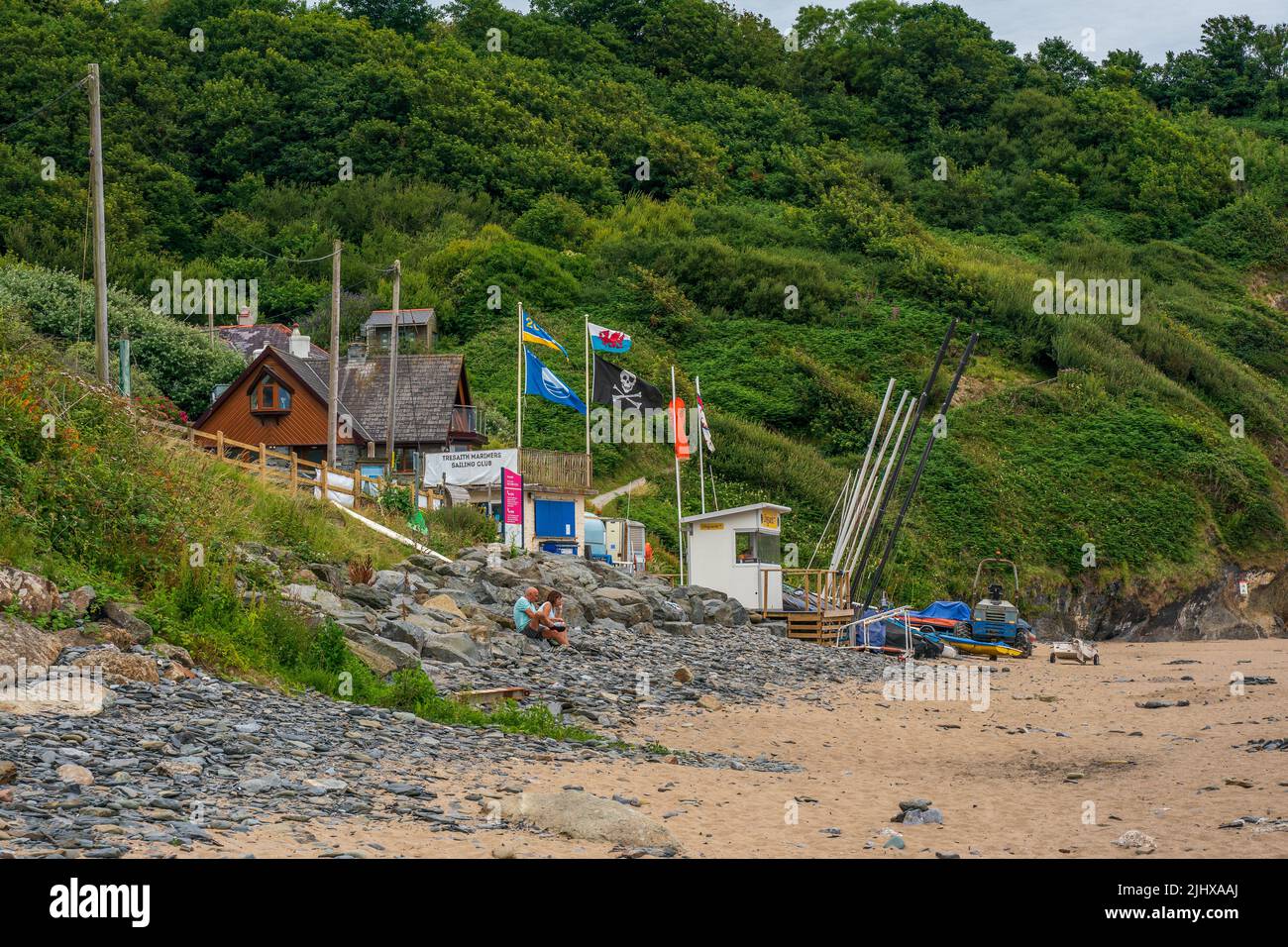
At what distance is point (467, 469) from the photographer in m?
34.4

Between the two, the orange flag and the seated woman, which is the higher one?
the orange flag

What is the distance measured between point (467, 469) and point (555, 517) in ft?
9.07

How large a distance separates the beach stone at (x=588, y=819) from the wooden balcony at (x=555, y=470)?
78.9ft

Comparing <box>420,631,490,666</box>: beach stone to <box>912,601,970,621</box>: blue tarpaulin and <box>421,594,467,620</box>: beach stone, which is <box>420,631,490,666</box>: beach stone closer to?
<box>421,594,467,620</box>: beach stone

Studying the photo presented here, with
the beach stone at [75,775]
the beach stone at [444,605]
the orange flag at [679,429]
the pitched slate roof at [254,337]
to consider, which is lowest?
the beach stone at [444,605]

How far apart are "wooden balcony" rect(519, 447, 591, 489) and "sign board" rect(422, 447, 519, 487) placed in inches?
31.3

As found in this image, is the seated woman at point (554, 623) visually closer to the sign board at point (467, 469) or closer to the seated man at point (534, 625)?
the seated man at point (534, 625)

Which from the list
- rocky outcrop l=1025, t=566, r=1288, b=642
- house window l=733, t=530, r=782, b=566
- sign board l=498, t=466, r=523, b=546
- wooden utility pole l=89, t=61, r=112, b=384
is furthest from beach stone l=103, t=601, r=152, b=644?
rocky outcrop l=1025, t=566, r=1288, b=642

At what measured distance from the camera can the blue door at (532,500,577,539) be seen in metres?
34.7

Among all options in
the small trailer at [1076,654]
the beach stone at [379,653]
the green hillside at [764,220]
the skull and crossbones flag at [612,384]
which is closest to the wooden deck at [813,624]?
the small trailer at [1076,654]

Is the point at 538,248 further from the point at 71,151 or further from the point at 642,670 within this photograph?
the point at 642,670

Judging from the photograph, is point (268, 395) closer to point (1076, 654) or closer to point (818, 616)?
point (818, 616)

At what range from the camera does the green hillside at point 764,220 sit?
152 feet
